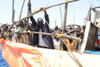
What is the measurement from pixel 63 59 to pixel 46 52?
0.49m

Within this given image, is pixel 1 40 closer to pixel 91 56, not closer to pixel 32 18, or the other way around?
pixel 32 18

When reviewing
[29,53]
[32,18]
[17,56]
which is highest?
[32,18]

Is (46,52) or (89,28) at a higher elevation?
(89,28)

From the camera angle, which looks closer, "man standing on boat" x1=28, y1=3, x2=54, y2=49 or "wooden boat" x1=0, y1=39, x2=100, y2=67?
"wooden boat" x1=0, y1=39, x2=100, y2=67

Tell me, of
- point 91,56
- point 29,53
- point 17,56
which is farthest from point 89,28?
point 17,56

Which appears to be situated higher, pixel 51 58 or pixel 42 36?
pixel 42 36

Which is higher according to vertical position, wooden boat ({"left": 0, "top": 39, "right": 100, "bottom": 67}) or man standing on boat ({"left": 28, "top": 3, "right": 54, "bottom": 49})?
man standing on boat ({"left": 28, "top": 3, "right": 54, "bottom": 49})

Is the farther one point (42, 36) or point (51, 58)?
point (42, 36)

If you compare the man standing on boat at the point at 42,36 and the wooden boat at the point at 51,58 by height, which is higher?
the man standing on boat at the point at 42,36

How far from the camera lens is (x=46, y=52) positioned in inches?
100

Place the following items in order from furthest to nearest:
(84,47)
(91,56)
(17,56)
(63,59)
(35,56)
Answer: (17,56), (35,56), (84,47), (63,59), (91,56)

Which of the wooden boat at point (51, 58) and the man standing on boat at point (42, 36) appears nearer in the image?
the wooden boat at point (51, 58)

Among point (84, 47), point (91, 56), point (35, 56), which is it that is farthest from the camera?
point (35, 56)

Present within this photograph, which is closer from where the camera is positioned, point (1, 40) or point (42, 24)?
point (42, 24)
